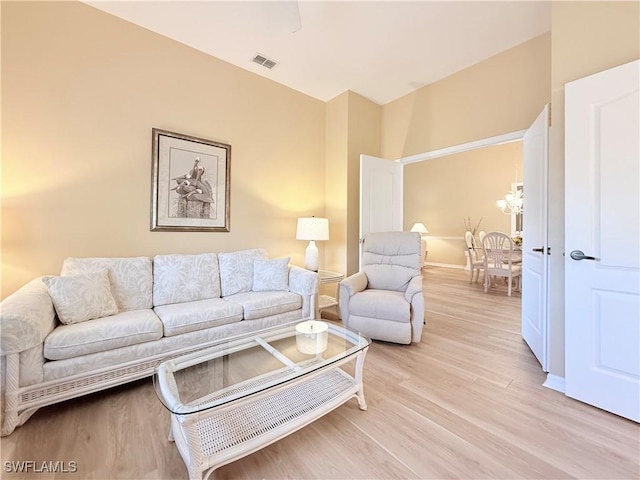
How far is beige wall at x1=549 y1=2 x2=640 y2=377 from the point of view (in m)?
1.69

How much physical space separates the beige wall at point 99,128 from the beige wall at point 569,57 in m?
2.79

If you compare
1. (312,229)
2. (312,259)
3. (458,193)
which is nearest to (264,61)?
(312,229)

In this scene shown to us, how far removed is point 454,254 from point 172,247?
717 centimetres

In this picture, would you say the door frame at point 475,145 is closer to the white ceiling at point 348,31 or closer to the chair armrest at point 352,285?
the white ceiling at point 348,31

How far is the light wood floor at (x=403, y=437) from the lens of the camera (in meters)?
1.25

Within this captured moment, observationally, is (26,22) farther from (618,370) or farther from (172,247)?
(618,370)

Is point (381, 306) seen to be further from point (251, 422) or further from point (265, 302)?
point (251, 422)

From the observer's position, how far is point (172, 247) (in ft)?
9.01

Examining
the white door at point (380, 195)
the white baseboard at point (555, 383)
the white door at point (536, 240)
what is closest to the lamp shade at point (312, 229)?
the white door at point (380, 195)

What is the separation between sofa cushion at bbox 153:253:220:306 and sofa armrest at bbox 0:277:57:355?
0.71 metres

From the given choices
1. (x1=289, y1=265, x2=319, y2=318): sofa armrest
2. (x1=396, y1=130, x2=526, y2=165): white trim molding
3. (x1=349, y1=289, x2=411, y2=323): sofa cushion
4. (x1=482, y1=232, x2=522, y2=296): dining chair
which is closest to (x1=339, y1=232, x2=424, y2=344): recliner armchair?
(x1=349, y1=289, x2=411, y2=323): sofa cushion

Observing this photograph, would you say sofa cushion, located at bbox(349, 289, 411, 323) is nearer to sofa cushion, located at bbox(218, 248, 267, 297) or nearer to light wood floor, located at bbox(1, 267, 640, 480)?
light wood floor, located at bbox(1, 267, 640, 480)

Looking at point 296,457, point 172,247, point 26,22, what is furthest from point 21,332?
point 26,22

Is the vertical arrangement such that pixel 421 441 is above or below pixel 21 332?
below
